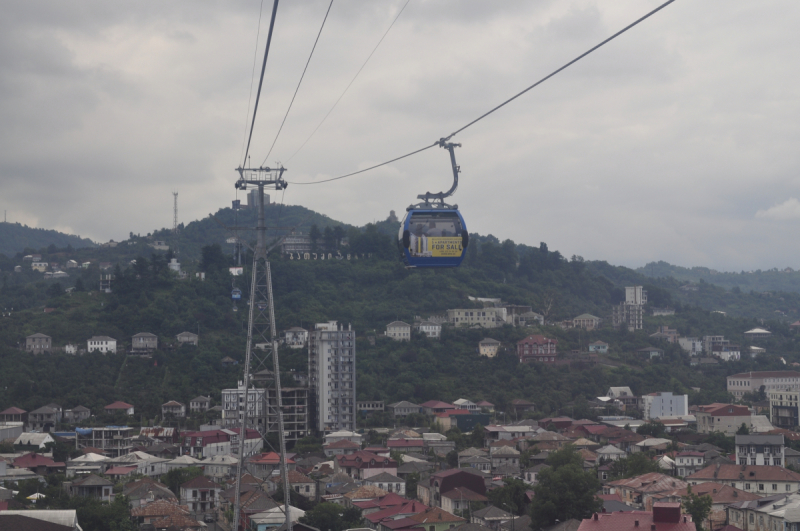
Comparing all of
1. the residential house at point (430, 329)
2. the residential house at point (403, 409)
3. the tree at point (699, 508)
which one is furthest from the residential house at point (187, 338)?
the tree at point (699, 508)

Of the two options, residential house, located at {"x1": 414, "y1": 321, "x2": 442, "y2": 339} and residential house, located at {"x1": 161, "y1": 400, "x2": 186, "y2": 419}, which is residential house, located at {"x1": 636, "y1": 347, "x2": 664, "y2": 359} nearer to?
residential house, located at {"x1": 414, "y1": 321, "x2": 442, "y2": 339}

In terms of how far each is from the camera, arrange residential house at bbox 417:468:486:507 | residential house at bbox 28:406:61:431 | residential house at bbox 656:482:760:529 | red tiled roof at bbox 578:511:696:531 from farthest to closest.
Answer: residential house at bbox 28:406:61:431, residential house at bbox 417:468:486:507, residential house at bbox 656:482:760:529, red tiled roof at bbox 578:511:696:531

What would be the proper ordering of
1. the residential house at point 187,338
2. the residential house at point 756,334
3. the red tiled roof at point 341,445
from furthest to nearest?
the residential house at point 756,334 < the residential house at point 187,338 < the red tiled roof at point 341,445

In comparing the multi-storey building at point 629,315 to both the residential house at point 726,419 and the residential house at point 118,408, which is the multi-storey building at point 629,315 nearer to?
the residential house at point 726,419

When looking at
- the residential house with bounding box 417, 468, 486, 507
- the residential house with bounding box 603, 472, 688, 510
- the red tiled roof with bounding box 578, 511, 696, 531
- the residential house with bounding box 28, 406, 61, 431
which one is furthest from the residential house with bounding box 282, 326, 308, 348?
the red tiled roof with bounding box 578, 511, 696, 531

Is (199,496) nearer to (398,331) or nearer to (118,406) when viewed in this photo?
(118,406)

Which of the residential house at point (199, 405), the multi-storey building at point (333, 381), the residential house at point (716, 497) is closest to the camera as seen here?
the residential house at point (716, 497)
